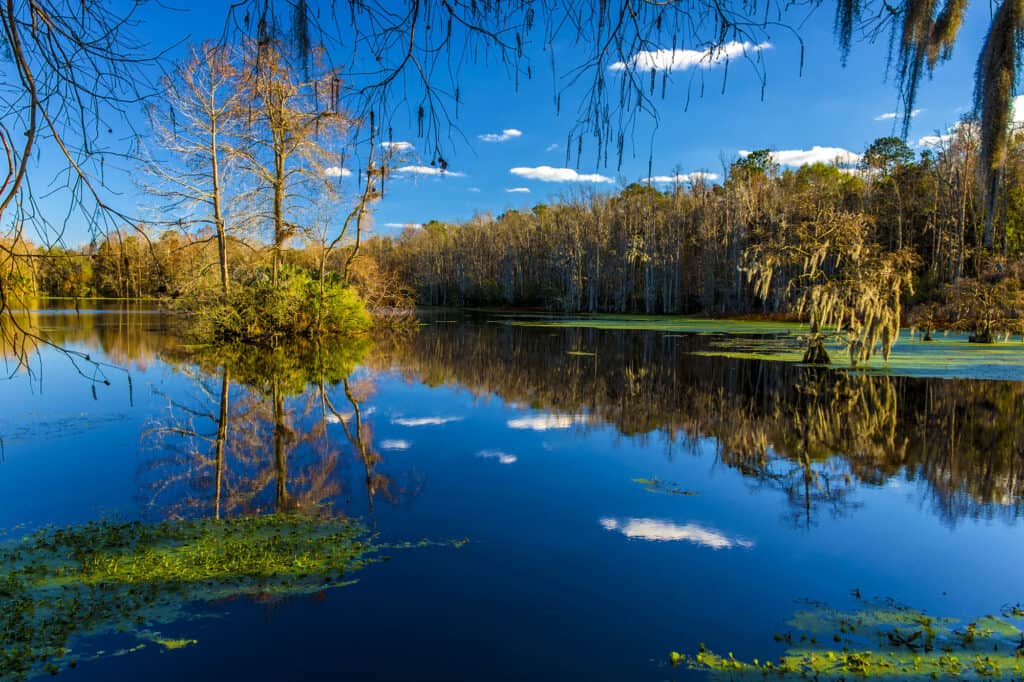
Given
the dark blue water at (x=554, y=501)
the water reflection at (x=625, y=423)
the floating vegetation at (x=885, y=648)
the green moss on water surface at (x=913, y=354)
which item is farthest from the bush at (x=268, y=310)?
the floating vegetation at (x=885, y=648)

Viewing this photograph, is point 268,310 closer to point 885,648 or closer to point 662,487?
point 662,487

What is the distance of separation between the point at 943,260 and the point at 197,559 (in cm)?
4321

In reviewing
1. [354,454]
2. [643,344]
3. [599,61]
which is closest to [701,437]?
[354,454]

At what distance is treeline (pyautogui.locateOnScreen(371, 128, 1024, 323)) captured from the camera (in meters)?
32.2

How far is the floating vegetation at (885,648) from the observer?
3.42 metres

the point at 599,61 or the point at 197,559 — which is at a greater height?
the point at 599,61

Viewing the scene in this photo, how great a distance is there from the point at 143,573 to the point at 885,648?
5.22 m

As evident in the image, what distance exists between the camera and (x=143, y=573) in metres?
4.50

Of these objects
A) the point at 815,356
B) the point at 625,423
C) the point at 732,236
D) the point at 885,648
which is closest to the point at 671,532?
the point at 885,648

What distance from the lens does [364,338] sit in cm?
2692

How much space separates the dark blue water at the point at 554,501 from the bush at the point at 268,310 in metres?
7.63

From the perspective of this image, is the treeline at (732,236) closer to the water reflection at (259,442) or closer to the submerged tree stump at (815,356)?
the submerged tree stump at (815,356)

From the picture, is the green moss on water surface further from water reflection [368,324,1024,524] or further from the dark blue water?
the dark blue water

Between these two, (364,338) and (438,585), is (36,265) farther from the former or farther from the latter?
(364,338)
